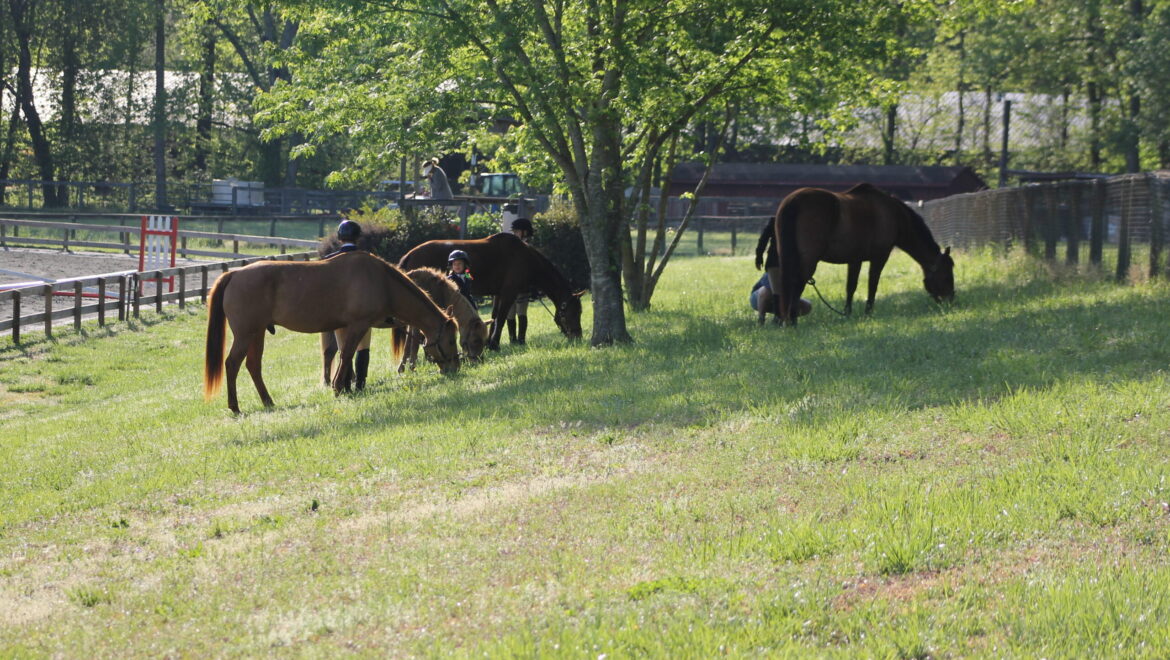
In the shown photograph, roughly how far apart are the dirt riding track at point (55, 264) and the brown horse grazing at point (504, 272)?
1526 cm

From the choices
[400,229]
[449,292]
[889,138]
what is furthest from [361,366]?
[889,138]

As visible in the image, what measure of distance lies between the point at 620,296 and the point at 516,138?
13.3 feet

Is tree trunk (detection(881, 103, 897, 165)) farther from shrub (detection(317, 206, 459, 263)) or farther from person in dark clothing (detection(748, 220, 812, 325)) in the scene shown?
person in dark clothing (detection(748, 220, 812, 325))

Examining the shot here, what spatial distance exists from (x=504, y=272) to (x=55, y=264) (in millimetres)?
23190

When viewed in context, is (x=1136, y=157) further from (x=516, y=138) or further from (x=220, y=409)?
(x=220, y=409)

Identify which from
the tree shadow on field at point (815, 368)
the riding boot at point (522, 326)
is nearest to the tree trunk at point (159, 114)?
the riding boot at point (522, 326)

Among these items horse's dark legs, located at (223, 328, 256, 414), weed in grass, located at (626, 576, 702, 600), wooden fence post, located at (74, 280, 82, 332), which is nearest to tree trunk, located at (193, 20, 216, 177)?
wooden fence post, located at (74, 280, 82, 332)

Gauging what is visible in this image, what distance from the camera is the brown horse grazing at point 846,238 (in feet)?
50.1

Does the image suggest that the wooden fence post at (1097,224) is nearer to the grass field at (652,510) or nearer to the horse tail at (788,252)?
the grass field at (652,510)

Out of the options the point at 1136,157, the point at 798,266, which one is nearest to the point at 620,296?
the point at 798,266

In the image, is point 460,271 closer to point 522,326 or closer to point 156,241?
point 522,326

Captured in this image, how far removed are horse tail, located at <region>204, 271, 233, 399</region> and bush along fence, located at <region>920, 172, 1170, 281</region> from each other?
37.4ft

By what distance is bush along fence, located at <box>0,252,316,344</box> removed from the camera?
21125 millimetres

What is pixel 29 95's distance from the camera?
58.9 meters
